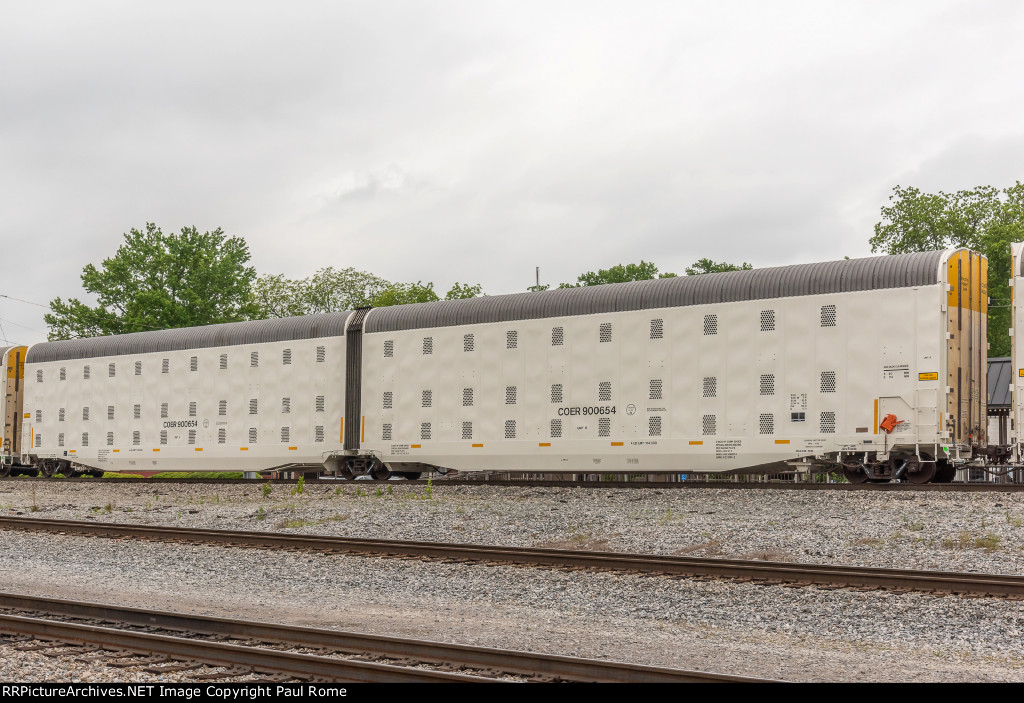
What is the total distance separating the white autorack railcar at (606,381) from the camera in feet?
56.3

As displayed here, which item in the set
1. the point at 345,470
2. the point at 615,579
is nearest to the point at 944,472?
the point at 615,579

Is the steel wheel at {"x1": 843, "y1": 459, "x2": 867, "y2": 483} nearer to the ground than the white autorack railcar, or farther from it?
nearer to the ground

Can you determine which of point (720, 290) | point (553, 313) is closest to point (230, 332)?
point (553, 313)

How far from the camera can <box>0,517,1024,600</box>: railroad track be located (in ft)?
33.4

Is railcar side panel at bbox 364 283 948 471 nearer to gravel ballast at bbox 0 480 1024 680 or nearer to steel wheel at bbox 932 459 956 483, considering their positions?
gravel ballast at bbox 0 480 1024 680

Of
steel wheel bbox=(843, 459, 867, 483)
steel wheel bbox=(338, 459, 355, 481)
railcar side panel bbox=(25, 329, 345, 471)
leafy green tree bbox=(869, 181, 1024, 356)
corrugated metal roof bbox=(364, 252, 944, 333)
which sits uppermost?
leafy green tree bbox=(869, 181, 1024, 356)

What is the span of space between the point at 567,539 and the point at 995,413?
18419 mm

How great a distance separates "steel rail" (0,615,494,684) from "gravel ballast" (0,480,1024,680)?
1.98 feet

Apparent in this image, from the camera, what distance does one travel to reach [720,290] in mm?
19000

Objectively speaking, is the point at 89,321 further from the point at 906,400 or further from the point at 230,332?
the point at 906,400

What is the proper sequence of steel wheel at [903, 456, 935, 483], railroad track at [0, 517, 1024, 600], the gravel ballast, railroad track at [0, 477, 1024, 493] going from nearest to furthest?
the gravel ballast
railroad track at [0, 517, 1024, 600]
railroad track at [0, 477, 1024, 493]
steel wheel at [903, 456, 935, 483]

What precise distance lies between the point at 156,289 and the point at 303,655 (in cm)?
5283

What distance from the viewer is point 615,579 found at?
11.5 metres

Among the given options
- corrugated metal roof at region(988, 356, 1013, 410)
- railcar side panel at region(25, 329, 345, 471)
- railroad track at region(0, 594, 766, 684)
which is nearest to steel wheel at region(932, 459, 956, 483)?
corrugated metal roof at region(988, 356, 1013, 410)
